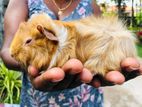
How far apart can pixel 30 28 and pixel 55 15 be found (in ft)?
1.70

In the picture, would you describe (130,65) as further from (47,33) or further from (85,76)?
(47,33)

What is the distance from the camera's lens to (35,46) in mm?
1902

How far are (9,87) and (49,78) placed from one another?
3546 mm

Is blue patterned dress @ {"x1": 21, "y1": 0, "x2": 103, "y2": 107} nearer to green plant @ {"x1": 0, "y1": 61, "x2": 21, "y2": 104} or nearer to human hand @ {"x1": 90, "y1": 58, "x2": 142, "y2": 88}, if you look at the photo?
human hand @ {"x1": 90, "y1": 58, "x2": 142, "y2": 88}

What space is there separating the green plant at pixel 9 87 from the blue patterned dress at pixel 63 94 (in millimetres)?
2743

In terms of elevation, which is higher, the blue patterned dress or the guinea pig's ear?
the guinea pig's ear

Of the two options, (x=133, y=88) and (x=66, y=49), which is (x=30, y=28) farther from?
(x=133, y=88)

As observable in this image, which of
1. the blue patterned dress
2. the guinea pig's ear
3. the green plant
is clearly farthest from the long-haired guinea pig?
the green plant

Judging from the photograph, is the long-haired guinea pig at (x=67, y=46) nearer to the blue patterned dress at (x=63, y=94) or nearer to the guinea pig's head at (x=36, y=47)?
the guinea pig's head at (x=36, y=47)

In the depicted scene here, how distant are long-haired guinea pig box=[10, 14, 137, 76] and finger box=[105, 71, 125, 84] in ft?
0.13

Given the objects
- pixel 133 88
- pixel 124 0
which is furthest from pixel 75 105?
pixel 124 0

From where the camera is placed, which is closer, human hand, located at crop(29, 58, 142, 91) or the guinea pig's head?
human hand, located at crop(29, 58, 142, 91)

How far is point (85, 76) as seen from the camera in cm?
180

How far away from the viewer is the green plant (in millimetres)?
5188
